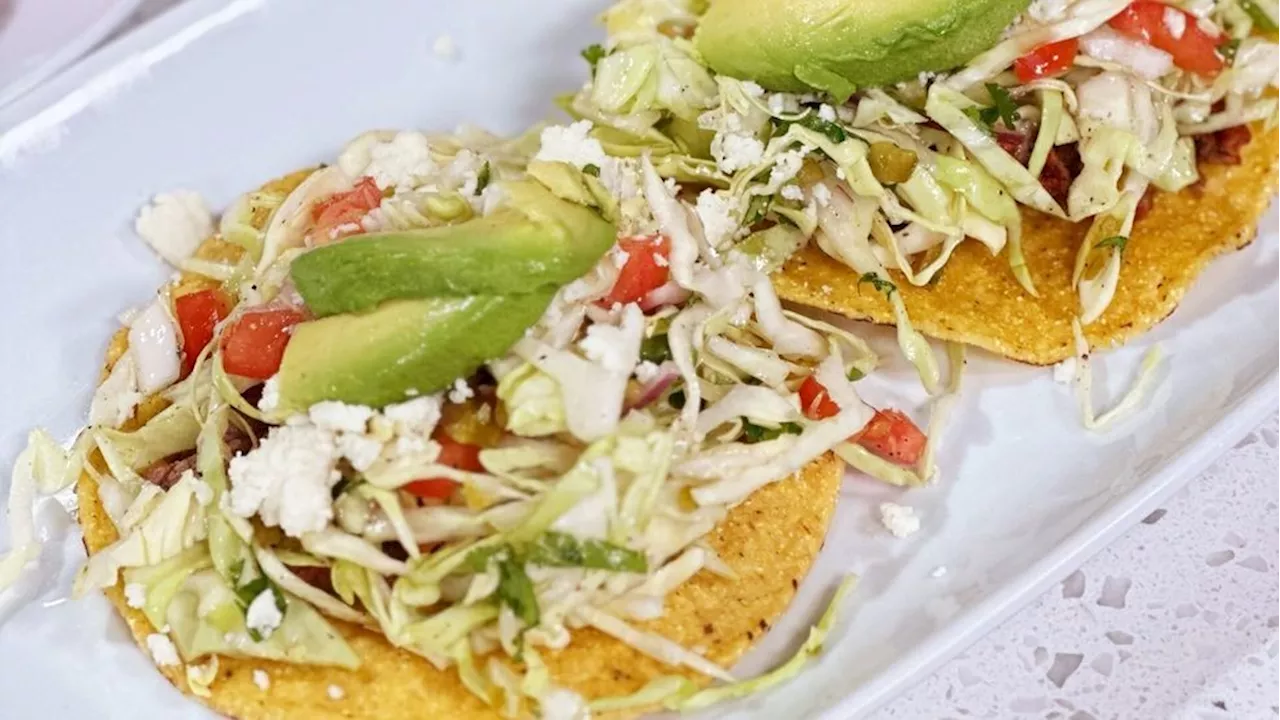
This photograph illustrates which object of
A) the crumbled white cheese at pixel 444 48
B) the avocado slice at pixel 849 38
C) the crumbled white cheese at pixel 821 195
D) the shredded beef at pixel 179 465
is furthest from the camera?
the crumbled white cheese at pixel 444 48

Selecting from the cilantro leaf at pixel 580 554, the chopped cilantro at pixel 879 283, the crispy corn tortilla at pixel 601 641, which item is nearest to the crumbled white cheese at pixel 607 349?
the cilantro leaf at pixel 580 554

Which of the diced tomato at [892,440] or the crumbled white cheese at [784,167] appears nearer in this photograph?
the diced tomato at [892,440]

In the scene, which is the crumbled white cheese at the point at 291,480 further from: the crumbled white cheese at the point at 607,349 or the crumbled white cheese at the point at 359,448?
the crumbled white cheese at the point at 607,349

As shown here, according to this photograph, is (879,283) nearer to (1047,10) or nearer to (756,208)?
(756,208)

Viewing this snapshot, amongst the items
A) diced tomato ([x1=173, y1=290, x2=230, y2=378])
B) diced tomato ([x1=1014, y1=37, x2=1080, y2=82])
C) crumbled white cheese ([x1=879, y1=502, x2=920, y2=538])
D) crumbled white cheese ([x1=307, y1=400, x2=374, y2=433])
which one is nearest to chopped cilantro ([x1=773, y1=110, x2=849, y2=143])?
diced tomato ([x1=1014, y1=37, x2=1080, y2=82])

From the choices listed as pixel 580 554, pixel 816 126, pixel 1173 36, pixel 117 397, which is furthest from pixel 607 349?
pixel 1173 36

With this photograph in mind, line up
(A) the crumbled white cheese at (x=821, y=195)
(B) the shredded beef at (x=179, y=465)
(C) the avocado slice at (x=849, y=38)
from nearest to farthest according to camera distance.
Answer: (B) the shredded beef at (x=179, y=465)
(C) the avocado slice at (x=849, y=38)
(A) the crumbled white cheese at (x=821, y=195)
